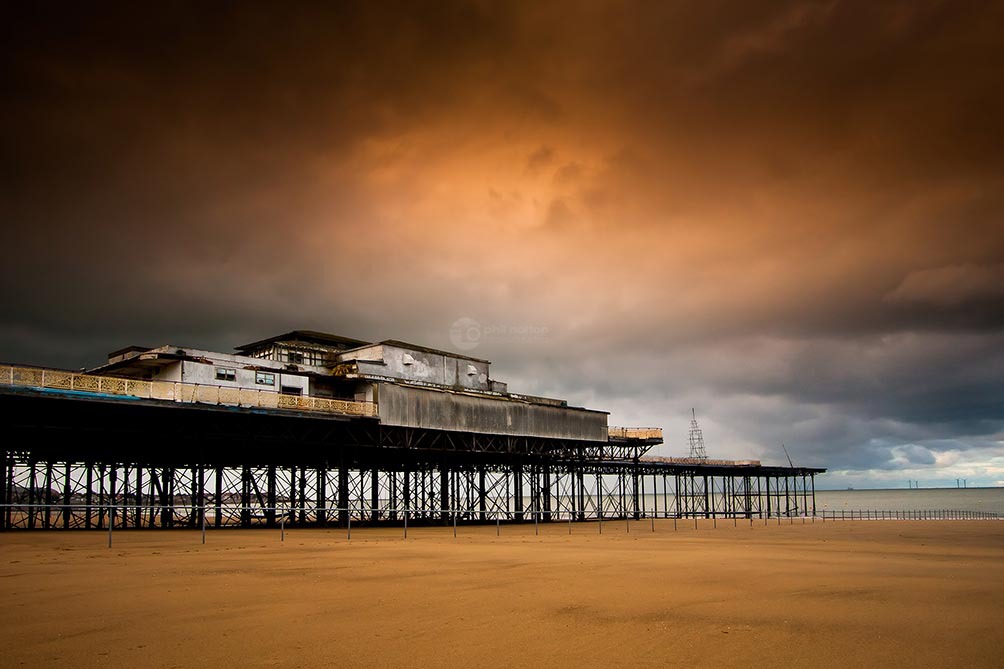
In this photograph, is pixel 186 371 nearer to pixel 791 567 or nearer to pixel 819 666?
pixel 791 567

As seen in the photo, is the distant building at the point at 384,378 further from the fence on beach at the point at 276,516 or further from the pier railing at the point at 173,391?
the fence on beach at the point at 276,516

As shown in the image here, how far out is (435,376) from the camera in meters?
55.9

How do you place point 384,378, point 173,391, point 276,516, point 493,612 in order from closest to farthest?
1. point 493,612
2. point 173,391
3. point 384,378
4. point 276,516

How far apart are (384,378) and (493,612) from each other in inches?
1612

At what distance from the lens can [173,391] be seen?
124 ft

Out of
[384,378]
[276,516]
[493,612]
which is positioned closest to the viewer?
[493,612]

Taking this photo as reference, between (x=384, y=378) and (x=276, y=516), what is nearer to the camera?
(x=384, y=378)

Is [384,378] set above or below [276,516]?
above

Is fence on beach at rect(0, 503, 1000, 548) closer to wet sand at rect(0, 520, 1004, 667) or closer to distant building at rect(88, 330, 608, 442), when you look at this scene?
distant building at rect(88, 330, 608, 442)

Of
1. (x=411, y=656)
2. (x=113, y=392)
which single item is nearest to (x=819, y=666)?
(x=411, y=656)

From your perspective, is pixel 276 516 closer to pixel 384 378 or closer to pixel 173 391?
pixel 384 378

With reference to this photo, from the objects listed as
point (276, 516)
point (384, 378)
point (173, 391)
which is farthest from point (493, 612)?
point (276, 516)

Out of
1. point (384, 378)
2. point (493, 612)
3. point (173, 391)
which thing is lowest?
point (493, 612)

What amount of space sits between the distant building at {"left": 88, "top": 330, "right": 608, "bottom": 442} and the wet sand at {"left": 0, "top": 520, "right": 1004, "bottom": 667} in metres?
25.1
